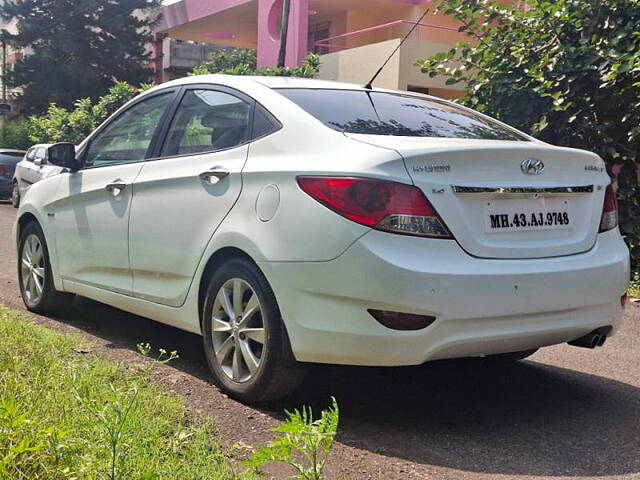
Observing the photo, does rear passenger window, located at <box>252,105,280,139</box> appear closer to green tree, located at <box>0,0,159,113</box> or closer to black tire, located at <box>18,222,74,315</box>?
black tire, located at <box>18,222,74,315</box>

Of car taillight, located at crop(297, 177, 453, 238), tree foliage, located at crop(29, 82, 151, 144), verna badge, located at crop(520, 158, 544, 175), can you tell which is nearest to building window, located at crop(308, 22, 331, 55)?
tree foliage, located at crop(29, 82, 151, 144)

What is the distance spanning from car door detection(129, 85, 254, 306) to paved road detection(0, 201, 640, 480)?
1.82 ft

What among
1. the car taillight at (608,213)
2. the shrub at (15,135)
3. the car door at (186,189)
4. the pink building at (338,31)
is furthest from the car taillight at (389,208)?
the shrub at (15,135)

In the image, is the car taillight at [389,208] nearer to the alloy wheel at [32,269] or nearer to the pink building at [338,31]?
the alloy wheel at [32,269]

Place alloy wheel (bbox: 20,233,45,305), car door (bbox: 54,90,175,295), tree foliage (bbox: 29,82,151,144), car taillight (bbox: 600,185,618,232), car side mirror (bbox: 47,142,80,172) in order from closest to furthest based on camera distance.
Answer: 1. car taillight (bbox: 600,185,618,232)
2. car door (bbox: 54,90,175,295)
3. car side mirror (bbox: 47,142,80,172)
4. alloy wheel (bbox: 20,233,45,305)
5. tree foliage (bbox: 29,82,151,144)

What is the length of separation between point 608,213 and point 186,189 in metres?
2.19

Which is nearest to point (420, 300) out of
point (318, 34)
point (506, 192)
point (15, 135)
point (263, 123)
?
point (506, 192)

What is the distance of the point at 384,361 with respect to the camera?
138 inches

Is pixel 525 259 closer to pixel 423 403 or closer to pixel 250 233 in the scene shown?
pixel 423 403

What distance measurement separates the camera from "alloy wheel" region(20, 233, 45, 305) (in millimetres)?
6059

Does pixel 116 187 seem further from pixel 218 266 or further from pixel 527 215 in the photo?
pixel 527 215

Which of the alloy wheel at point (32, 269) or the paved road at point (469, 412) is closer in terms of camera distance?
the paved road at point (469, 412)

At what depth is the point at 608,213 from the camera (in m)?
4.21

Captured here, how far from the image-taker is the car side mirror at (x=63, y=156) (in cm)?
Result: 569
